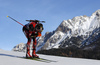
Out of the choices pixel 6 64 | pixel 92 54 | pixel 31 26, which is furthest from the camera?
pixel 92 54

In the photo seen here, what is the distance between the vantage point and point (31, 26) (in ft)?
39.5

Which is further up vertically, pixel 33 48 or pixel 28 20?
pixel 28 20

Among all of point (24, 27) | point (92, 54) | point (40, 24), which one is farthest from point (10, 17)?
point (92, 54)

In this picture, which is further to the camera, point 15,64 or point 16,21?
point 16,21

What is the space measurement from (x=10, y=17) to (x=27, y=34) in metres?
1.86

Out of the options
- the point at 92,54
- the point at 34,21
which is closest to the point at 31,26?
the point at 34,21

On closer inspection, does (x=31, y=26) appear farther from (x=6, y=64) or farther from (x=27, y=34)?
(x=6, y=64)

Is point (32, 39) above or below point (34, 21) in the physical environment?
below

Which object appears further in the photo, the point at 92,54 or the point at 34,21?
the point at 92,54

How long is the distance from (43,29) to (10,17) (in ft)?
8.95

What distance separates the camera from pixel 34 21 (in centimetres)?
1247

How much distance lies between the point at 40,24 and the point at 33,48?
1.96 metres

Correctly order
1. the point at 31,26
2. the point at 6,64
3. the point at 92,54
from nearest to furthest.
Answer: the point at 6,64, the point at 31,26, the point at 92,54

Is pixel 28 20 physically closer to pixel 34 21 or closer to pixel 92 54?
pixel 34 21
